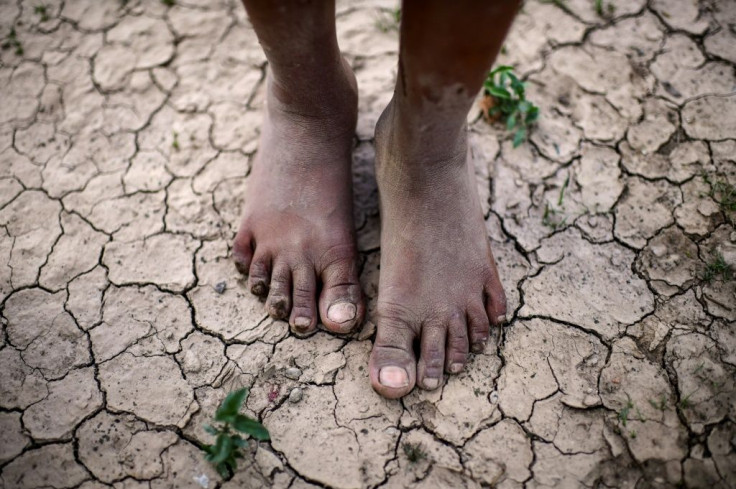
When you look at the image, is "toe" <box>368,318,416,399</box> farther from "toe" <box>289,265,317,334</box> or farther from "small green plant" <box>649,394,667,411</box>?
"small green plant" <box>649,394,667,411</box>

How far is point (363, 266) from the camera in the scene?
1.68 m

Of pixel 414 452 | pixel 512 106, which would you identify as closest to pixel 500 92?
pixel 512 106

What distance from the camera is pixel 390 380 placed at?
1.39 metres

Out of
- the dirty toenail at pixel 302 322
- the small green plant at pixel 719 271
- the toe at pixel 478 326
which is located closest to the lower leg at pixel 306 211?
Answer: the dirty toenail at pixel 302 322

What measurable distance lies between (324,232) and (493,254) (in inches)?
22.4

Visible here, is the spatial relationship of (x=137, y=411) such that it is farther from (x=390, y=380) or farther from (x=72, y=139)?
(x=72, y=139)

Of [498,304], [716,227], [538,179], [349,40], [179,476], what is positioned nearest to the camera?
[179,476]

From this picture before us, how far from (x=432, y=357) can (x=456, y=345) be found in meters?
0.08

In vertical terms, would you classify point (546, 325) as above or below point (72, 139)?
below

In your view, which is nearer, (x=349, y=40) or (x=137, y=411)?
(x=137, y=411)

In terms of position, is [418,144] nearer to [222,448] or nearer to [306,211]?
[306,211]

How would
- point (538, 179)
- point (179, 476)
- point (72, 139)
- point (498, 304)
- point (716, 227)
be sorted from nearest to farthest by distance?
point (179, 476)
point (498, 304)
point (716, 227)
point (538, 179)
point (72, 139)

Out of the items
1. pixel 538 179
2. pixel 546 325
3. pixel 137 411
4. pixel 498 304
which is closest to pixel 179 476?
pixel 137 411

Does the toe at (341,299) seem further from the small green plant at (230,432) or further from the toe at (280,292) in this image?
the small green plant at (230,432)
